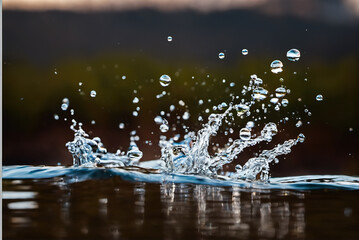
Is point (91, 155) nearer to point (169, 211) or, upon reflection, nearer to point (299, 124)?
point (169, 211)

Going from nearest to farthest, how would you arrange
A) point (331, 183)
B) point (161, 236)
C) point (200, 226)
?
point (161, 236)
point (200, 226)
point (331, 183)

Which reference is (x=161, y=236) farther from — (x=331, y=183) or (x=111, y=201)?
(x=331, y=183)

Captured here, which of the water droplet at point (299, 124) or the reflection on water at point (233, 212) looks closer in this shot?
the reflection on water at point (233, 212)

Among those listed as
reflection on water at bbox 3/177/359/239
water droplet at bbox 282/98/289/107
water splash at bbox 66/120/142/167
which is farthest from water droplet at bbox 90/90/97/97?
reflection on water at bbox 3/177/359/239

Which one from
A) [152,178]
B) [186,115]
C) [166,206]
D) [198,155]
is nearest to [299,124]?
[186,115]

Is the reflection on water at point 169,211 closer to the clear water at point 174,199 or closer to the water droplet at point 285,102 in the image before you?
the clear water at point 174,199

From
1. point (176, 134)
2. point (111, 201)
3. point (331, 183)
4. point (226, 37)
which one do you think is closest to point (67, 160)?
point (176, 134)

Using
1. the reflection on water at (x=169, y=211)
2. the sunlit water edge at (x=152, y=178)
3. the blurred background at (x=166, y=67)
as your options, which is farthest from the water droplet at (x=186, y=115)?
the reflection on water at (x=169, y=211)
